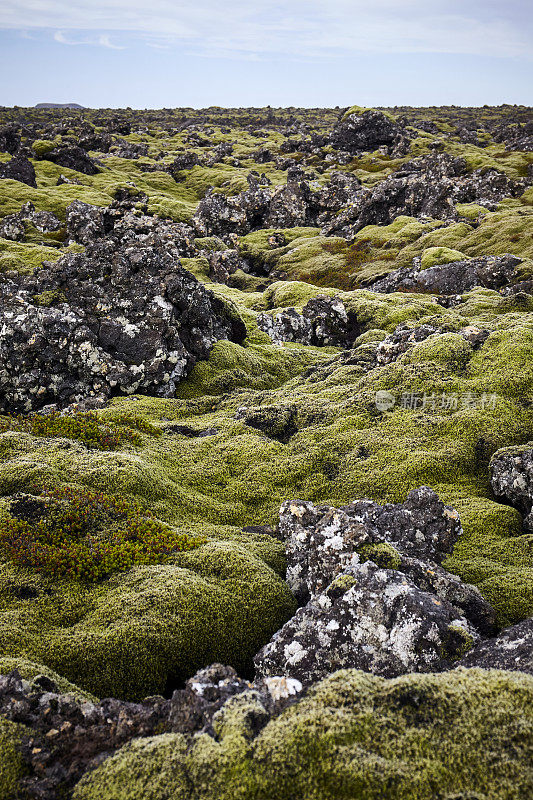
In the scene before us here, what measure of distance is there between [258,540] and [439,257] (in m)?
29.3

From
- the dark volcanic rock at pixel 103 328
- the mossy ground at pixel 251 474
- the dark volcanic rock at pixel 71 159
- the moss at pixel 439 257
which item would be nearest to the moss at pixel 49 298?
the dark volcanic rock at pixel 103 328

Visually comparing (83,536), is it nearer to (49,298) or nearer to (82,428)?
(82,428)

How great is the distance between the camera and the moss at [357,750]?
3541 mm

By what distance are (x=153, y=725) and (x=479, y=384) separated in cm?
1107

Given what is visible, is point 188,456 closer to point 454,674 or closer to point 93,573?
point 93,573

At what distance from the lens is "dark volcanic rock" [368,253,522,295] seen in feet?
87.6

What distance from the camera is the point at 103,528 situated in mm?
8531

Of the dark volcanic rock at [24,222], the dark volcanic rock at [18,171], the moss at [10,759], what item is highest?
the dark volcanic rock at [18,171]

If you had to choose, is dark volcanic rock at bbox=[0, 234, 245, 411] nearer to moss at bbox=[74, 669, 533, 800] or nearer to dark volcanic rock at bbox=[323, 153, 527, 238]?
moss at bbox=[74, 669, 533, 800]

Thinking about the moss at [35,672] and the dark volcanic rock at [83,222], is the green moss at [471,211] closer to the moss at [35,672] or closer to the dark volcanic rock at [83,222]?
the dark volcanic rock at [83,222]

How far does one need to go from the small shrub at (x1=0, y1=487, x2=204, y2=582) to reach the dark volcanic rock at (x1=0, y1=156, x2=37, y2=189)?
49656mm

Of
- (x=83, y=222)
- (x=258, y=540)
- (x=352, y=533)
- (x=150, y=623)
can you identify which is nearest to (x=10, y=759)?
(x=150, y=623)

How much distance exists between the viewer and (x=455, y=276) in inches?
1167

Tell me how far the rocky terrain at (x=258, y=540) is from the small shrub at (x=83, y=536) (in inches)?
1.5
